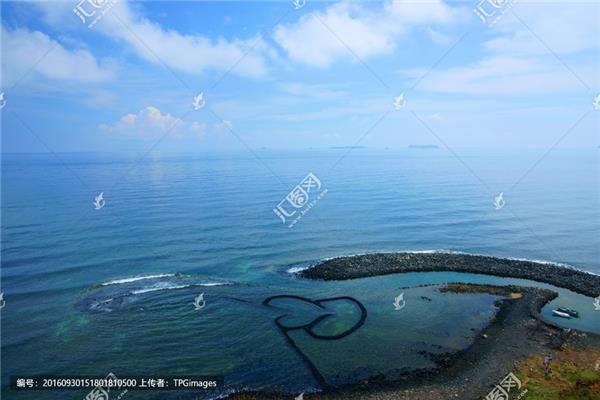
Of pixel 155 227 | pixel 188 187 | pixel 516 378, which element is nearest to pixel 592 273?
pixel 516 378

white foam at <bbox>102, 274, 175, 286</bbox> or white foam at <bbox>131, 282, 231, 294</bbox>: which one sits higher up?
white foam at <bbox>102, 274, 175, 286</bbox>

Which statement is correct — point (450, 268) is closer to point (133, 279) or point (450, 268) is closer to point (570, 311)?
point (570, 311)

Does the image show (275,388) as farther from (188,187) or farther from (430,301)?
(188,187)

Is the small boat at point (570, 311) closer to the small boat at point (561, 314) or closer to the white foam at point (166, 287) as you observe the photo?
the small boat at point (561, 314)

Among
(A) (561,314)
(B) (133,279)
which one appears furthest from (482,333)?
(B) (133,279)

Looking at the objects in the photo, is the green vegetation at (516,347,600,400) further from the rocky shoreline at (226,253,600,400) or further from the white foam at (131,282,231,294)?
the white foam at (131,282,231,294)

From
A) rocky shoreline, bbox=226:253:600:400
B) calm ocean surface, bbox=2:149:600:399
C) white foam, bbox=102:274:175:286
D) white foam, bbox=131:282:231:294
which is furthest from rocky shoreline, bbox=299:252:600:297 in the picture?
white foam, bbox=102:274:175:286
